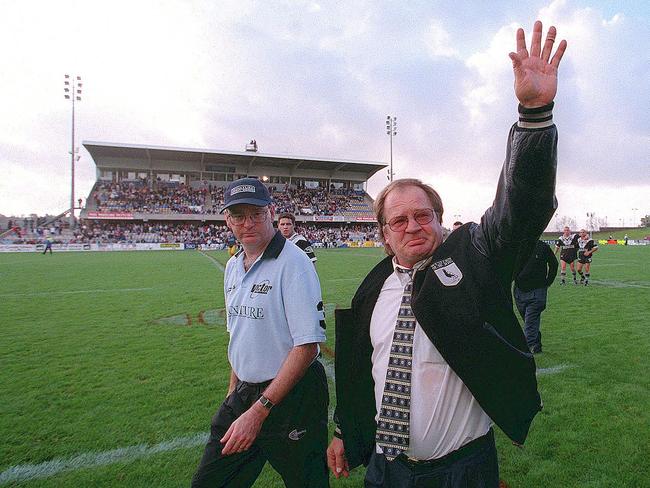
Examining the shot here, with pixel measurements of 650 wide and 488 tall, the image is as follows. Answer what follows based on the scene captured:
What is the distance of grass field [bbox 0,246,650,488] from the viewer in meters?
3.30

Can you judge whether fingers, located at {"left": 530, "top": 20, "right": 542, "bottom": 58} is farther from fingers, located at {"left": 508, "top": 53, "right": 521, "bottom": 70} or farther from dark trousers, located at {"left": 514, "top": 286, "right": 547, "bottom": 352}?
dark trousers, located at {"left": 514, "top": 286, "right": 547, "bottom": 352}

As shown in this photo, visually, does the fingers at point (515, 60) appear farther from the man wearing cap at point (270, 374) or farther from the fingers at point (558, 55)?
the man wearing cap at point (270, 374)

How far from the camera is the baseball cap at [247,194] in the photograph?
8.16 feet

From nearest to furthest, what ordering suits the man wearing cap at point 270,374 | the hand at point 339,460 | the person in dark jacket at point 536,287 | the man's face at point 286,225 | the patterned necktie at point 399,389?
1. the patterned necktie at point 399,389
2. the hand at point 339,460
3. the man wearing cap at point 270,374
4. the person in dark jacket at point 536,287
5. the man's face at point 286,225

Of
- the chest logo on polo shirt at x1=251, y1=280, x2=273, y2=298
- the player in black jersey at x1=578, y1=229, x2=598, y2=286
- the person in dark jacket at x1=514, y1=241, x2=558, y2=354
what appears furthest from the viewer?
the player in black jersey at x1=578, y1=229, x2=598, y2=286

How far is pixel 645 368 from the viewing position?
5.46m

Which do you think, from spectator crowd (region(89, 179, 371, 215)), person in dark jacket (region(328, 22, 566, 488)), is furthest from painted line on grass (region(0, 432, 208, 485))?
spectator crowd (region(89, 179, 371, 215))

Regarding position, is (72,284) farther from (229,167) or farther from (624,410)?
(229,167)

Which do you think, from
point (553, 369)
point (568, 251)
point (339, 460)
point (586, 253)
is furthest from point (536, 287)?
point (568, 251)

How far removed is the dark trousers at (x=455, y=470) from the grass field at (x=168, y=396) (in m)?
1.68

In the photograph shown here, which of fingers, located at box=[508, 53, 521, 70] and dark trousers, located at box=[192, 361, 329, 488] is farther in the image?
dark trousers, located at box=[192, 361, 329, 488]

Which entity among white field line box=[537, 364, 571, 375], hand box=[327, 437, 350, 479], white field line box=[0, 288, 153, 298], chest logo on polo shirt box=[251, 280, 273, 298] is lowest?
white field line box=[537, 364, 571, 375]

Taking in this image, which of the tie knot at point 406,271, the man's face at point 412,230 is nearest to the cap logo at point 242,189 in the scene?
the man's face at point 412,230

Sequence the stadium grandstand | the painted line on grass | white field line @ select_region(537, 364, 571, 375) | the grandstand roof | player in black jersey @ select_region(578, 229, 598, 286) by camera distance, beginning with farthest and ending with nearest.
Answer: the grandstand roof, the stadium grandstand, player in black jersey @ select_region(578, 229, 598, 286), white field line @ select_region(537, 364, 571, 375), the painted line on grass
